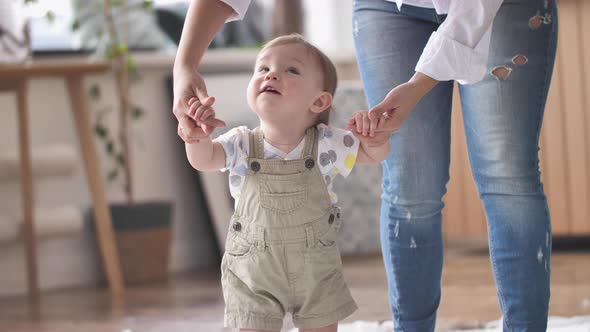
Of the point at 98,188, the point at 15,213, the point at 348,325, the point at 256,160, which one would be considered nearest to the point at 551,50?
the point at 256,160

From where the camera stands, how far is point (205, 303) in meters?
2.71

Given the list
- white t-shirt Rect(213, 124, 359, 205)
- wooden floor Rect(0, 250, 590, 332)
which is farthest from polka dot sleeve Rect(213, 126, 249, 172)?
wooden floor Rect(0, 250, 590, 332)

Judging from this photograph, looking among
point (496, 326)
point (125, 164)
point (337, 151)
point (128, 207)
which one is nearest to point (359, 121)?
point (337, 151)

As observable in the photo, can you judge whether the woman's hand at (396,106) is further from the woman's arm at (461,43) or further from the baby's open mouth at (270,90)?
the baby's open mouth at (270,90)

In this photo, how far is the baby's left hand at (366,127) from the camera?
1.36 m

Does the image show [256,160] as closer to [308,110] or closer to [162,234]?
[308,110]

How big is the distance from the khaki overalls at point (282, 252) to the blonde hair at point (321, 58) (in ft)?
0.42

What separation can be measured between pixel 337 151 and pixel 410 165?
0.14 m

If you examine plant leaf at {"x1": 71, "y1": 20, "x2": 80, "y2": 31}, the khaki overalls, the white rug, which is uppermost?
plant leaf at {"x1": 71, "y1": 20, "x2": 80, "y2": 31}

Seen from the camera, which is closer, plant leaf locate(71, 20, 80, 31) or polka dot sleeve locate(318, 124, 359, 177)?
polka dot sleeve locate(318, 124, 359, 177)

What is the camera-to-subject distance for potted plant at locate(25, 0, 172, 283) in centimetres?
326

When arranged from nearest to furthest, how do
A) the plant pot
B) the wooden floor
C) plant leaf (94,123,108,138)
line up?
the wooden floor < the plant pot < plant leaf (94,123,108,138)

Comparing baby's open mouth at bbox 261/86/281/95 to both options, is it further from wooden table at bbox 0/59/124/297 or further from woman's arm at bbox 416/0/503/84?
wooden table at bbox 0/59/124/297

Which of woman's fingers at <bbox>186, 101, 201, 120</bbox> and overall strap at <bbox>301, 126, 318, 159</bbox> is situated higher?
woman's fingers at <bbox>186, 101, 201, 120</bbox>
